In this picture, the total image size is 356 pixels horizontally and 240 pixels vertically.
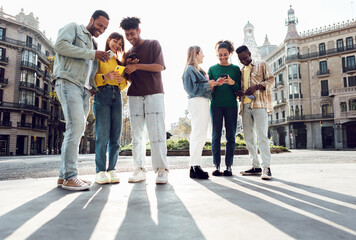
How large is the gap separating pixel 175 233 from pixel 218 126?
2637mm

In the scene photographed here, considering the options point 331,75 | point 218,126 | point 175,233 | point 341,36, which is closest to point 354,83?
point 331,75

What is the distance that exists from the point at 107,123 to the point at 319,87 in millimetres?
37387

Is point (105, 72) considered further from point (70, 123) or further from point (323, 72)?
point (323, 72)

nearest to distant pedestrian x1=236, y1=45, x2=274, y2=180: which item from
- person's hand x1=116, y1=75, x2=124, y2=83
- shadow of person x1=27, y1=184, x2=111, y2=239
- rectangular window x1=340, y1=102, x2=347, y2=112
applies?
person's hand x1=116, y1=75, x2=124, y2=83

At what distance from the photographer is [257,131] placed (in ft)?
11.6

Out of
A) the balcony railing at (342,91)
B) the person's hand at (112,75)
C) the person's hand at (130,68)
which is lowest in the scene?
the person's hand at (112,75)

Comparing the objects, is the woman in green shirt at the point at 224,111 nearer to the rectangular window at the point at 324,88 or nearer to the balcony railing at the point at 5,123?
the balcony railing at the point at 5,123

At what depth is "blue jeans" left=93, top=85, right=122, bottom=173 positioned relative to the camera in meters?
3.00

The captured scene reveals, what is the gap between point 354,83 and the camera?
3203 centimetres

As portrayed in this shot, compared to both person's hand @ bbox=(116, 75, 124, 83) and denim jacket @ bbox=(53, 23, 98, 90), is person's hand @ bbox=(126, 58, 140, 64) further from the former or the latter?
denim jacket @ bbox=(53, 23, 98, 90)

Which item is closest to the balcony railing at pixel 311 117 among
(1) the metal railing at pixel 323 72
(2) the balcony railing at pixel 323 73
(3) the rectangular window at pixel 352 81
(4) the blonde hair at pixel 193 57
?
(3) the rectangular window at pixel 352 81

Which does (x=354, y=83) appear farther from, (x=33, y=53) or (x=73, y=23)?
(x=33, y=53)

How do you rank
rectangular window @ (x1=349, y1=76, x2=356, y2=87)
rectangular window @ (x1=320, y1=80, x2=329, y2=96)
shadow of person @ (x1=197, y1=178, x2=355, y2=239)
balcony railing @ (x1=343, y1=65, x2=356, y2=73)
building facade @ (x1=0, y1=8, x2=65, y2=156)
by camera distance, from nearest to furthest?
shadow of person @ (x1=197, y1=178, x2=355, y2=239) < building facade @ (x1=0, y1=8, x2=65, y2=156) < balcony railing @ (x1=343, y1=65, x2=356, y2=73) < rectangular window @ (x1=349, y1=76, x2=356, y2=87) < rectangular window @ (x1=320, y1=80, x2=329, y2=96)

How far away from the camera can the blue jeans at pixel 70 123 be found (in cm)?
255
